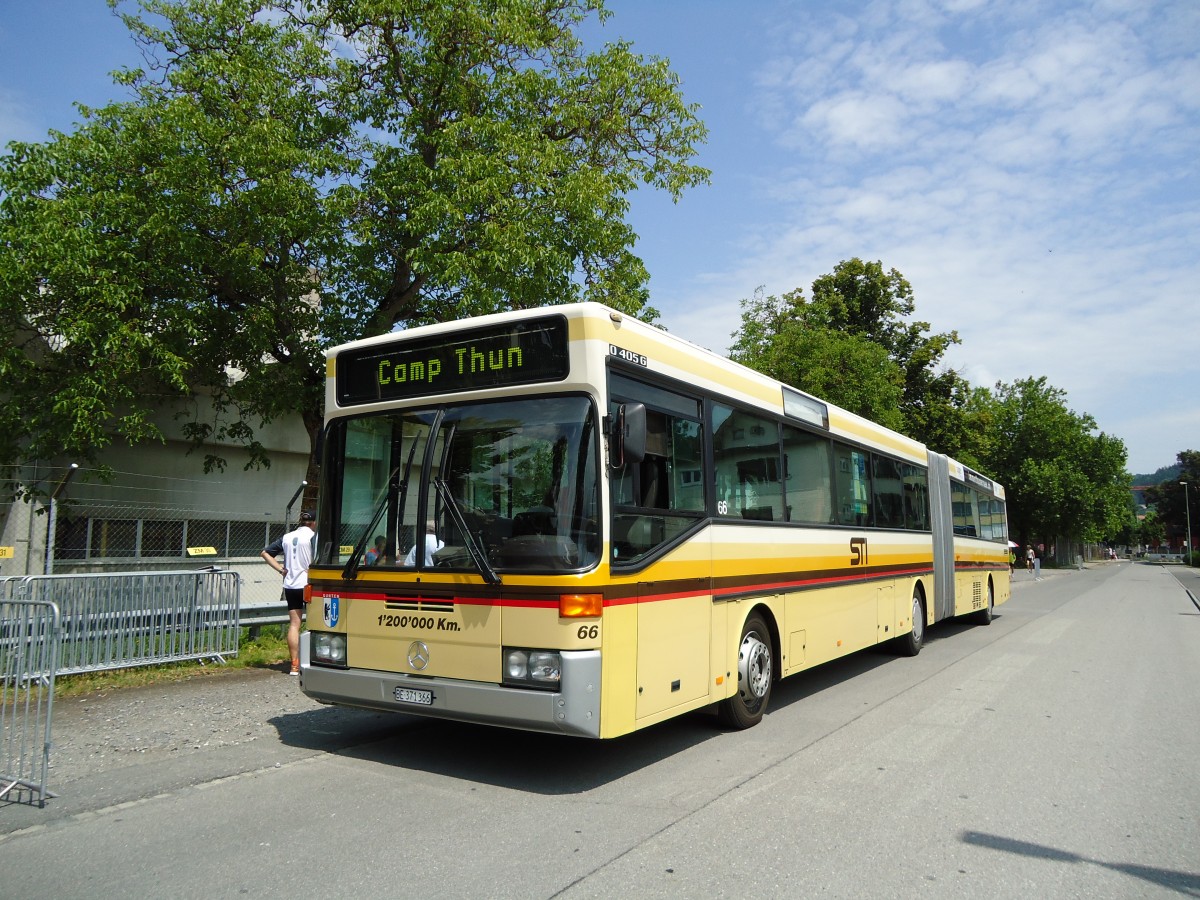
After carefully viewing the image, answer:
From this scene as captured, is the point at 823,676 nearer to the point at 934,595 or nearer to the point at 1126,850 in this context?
the point at 934,595

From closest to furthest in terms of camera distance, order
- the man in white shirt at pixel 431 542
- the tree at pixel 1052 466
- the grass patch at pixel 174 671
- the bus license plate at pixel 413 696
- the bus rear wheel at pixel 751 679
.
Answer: the bus license plate at pixel 413 696
the man in white shirt at pixel 431 542
the bus rear wheel at pixel 751 679
the grass patch at pixel 174 671
the tree at pixel 1052 466

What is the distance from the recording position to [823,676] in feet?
35.7

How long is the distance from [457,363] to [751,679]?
3803 millimetres

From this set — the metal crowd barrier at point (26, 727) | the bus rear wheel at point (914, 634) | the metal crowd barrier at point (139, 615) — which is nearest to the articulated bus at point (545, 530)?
the metal crowd barrier at point (26, 727)

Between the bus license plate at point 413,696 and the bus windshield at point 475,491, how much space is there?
2.78 ft

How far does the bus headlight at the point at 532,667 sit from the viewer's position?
5422 millimetres

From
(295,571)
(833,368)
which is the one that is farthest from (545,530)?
(833,368)

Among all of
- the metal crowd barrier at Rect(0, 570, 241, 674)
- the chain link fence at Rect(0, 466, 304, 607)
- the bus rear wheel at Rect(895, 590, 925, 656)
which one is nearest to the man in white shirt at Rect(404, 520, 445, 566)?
the metal crowd barrier at Rect(0, 570, 241, 674)

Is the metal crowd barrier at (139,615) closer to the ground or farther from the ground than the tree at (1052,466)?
closer to the ground

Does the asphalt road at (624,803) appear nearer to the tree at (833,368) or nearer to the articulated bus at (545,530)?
the articulated bus at (545,530)

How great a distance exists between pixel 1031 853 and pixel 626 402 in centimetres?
352

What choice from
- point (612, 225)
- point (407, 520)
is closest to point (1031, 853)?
point (407, 520)

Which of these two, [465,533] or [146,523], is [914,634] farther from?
[146,523]

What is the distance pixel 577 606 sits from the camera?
5.41 meters
